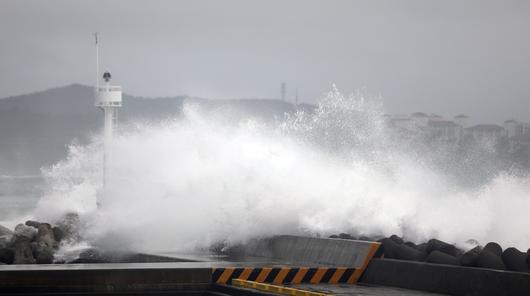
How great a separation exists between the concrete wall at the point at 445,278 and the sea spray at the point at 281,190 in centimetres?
331

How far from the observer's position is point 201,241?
1981 centimetres

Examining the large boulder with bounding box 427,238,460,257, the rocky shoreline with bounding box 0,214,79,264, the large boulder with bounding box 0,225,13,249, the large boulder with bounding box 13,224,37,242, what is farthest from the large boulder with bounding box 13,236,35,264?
the large boulder with bounding box 427,238,460,257

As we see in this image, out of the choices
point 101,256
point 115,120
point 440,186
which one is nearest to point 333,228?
point 101,256

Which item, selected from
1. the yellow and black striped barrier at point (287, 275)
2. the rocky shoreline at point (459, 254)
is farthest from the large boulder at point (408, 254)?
the yellow and black striped barrier at point (287, 275)

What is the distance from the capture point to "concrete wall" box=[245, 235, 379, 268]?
1498cm

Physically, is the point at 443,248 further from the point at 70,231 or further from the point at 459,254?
the point at 70,231

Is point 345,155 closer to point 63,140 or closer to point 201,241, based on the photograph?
point 201,241

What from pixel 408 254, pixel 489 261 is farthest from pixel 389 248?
pixel 489 261

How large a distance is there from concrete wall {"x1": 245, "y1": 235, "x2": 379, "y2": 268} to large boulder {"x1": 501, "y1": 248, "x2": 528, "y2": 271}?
6.15 ft

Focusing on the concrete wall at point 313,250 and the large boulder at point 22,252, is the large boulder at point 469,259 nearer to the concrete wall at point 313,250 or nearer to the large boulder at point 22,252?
the concrete wall at point 313,250

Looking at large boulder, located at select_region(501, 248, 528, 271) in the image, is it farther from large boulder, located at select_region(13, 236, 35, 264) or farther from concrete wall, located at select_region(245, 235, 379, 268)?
large boulder, located at select_region(13, 236, 35, 264)

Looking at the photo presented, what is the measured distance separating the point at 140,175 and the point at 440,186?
6.84 meters

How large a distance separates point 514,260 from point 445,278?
85 cm

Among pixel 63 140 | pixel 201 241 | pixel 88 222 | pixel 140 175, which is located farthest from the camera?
pixel 63 140
